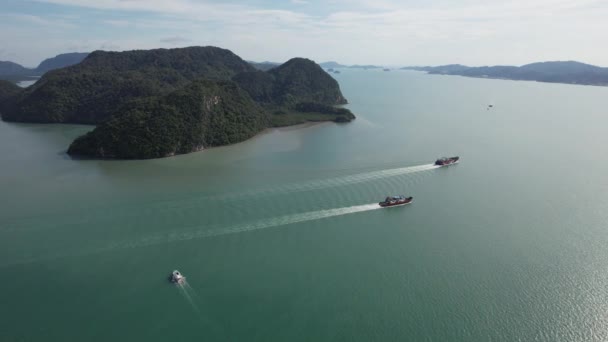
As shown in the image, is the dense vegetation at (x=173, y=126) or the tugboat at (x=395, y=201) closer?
the tugboat at (x=395, y=201)

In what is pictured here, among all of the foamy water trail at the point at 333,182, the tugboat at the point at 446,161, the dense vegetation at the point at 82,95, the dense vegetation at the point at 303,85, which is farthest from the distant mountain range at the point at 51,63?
the tugboat at the point at 446,161

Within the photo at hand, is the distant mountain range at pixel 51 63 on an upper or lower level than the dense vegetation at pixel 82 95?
upper

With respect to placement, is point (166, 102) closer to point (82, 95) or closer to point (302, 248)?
point (82, 95)

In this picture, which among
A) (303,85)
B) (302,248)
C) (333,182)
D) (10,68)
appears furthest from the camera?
(10,68)

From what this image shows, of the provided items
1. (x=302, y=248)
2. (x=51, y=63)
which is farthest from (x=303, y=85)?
(x=51, y=63)

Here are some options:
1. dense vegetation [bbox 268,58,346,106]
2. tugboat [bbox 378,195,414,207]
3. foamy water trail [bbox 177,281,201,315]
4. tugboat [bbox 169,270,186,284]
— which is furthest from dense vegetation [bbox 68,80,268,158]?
dense vegetation [bbox 268,58,346,106]

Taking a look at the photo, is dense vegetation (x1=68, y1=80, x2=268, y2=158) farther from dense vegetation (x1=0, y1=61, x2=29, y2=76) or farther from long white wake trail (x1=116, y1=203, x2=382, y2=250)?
dense vegetation (x1=0, y1=61, x2=29, y2=76)

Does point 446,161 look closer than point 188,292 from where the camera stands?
No

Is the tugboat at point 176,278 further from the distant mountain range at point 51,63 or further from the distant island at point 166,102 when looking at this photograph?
the distant mountain range at point 51,63
